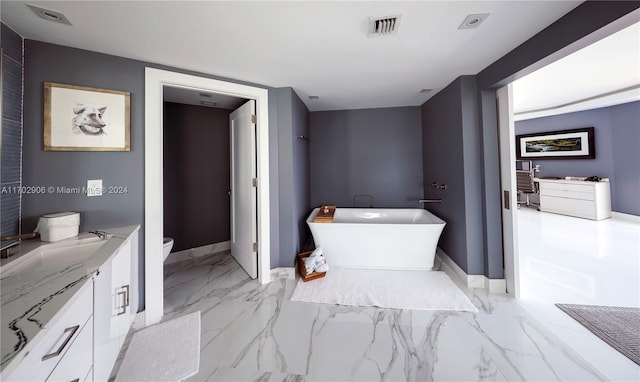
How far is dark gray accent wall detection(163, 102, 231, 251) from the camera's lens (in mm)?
3188

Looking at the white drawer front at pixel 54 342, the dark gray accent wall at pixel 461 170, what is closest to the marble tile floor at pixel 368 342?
the dark gray accent wall at pixel 461 170

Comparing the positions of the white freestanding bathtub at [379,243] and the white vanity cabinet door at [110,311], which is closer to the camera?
the white vanity cabinet door at [110,311]

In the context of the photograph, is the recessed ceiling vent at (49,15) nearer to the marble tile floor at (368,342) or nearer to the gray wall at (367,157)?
the marble tile floor at (368,342)

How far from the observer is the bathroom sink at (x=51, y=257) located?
107 centimetres

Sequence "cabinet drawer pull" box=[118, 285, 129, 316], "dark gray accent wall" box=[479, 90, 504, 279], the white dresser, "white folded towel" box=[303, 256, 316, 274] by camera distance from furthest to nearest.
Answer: the white dresser
"white folded towel" box=[303, 256, 316, 274]
"dark gray accent wall" box=[479, 90, 504, 279]
"cabinet drawer pull" box=[118, 285, 129, 316]

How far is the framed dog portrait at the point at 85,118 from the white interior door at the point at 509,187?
337 centimetres

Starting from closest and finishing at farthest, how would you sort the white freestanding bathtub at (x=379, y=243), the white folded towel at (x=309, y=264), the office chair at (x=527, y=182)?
1. the white folded towel at (x=309, y=264)
2. the white freestanding bathtub at (x=379, y=243)
3. the office chair at (x=527, y=182)

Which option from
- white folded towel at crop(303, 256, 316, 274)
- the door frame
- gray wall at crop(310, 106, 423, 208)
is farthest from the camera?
gray wall at crop(310, 106, 423, 208)

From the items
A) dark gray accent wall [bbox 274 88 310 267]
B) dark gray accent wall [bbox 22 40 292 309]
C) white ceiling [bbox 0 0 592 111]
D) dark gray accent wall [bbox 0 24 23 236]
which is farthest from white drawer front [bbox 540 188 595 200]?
dark gray accent wall [bbox 0 24 23 236]

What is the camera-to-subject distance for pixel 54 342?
76 cm

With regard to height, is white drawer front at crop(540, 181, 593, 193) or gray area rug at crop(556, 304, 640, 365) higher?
white drawer front at crop(540, 181, 593, 193)

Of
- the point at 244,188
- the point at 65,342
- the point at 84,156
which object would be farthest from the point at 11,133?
the point at 244,188

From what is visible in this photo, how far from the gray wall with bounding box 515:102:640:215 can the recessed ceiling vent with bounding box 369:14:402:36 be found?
20.4 feet

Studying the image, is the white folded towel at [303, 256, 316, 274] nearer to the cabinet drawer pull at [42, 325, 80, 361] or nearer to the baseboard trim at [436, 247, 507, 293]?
the baseboard trim at [436, 247, 507, 293]
